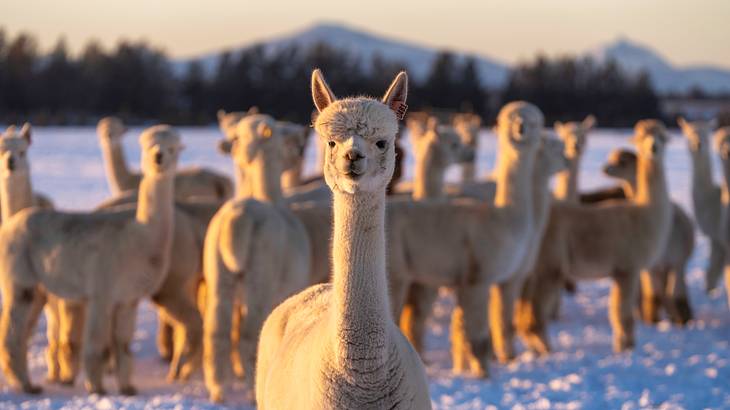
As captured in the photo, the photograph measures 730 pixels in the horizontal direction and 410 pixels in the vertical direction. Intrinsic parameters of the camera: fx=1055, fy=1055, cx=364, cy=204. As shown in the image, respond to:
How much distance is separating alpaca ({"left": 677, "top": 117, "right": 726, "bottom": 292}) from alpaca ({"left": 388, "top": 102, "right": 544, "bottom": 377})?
13.7ft

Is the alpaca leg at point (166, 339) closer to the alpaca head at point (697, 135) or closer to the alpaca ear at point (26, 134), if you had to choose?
the alpaca ear at point (26, 134)

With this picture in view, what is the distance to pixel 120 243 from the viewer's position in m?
8.91

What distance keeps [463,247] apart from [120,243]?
3137mm

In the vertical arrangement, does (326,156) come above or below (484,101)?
below

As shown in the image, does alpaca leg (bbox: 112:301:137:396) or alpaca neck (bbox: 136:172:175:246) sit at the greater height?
alpaca neck (bbox: 136:172:175:246)

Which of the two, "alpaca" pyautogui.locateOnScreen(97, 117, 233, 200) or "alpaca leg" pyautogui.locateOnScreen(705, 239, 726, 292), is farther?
"alpaca leg" pyautogui.locateOnScreen(705, 239, 726, 292)

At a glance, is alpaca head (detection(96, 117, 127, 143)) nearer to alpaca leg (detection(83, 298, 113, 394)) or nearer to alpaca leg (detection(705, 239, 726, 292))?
alpaca leg (detection(83, 298, 113, 394))

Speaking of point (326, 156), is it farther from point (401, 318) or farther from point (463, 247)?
point (401, 318)

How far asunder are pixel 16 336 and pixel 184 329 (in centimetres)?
147

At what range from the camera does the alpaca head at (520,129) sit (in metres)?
9.93

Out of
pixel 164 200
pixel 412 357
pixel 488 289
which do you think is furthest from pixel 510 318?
pixel 412 357

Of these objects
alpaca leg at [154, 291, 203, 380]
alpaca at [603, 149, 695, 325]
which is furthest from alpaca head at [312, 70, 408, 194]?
alpaca at [603, 149, 695, 325]

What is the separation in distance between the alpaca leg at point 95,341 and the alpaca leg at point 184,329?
3.03 ft

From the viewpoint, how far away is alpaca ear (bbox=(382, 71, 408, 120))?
4.63 m
